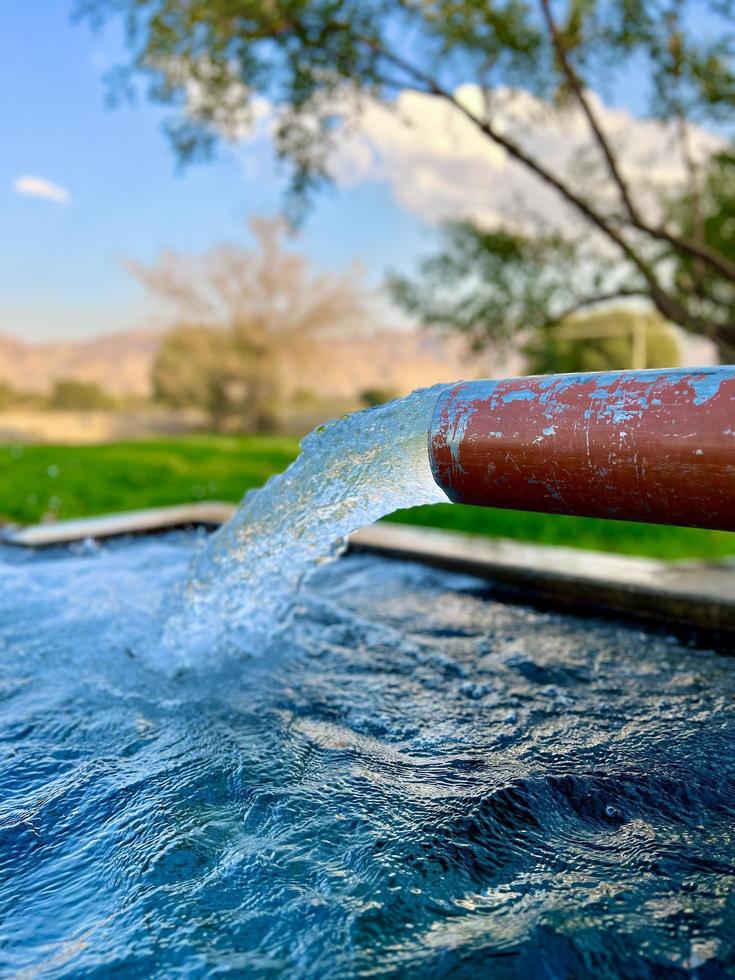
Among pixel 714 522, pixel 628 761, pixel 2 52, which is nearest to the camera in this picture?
pixel 714 522

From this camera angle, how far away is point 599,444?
5.61ft

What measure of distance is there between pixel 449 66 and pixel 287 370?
550 inches

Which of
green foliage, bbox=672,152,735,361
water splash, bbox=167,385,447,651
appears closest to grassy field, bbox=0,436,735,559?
water splash, bbox=167,385,447,651

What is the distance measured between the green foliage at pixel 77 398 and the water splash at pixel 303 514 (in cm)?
2216

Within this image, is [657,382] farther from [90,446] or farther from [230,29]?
[90,446]

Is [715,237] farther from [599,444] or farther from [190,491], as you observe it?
[599,444]

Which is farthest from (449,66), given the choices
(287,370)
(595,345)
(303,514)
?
(287,370)

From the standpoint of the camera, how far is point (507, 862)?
70.1 inches

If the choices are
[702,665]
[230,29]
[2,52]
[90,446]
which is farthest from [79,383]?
[702,665]

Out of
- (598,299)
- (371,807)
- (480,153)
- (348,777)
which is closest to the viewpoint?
(371,807)

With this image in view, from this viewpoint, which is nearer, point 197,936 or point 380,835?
point 197,936

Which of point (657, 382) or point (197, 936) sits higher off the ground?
point (657, 382)

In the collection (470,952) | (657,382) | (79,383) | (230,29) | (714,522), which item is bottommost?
(470,952)

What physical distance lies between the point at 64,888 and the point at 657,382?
1.69 meters
